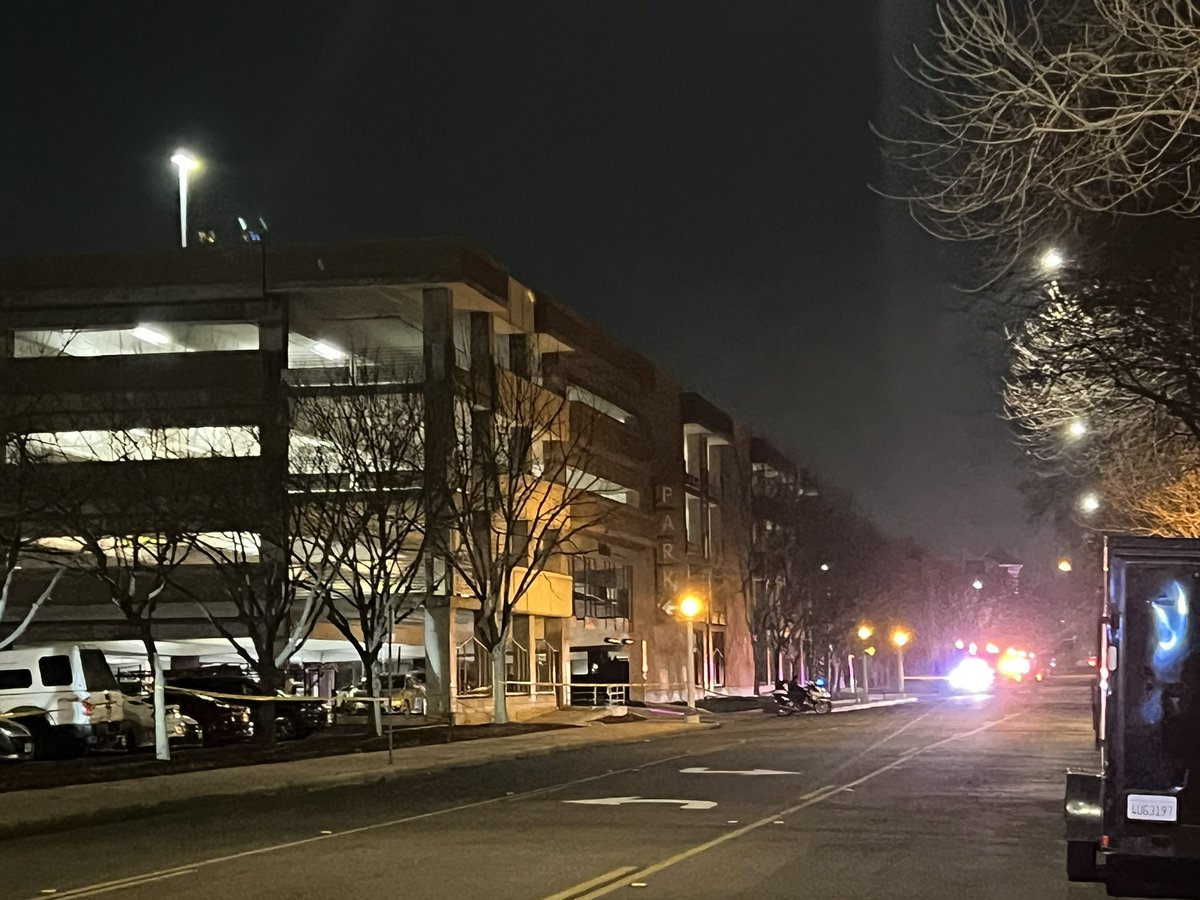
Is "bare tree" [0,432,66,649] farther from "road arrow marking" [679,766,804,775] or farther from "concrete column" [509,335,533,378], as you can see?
"concrete column" [509,335,533,378]

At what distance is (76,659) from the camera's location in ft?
98.5

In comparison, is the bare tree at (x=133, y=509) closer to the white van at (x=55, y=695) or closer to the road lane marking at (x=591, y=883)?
the white van at (x=55, y=695)

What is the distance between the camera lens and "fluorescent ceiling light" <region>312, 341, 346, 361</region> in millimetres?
54594

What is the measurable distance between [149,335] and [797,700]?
85.6ft

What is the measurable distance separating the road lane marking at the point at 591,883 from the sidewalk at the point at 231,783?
26.8 feet

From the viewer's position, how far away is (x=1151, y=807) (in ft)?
33.3

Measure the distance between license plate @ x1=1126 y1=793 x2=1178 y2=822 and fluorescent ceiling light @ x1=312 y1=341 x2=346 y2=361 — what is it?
46359 mm

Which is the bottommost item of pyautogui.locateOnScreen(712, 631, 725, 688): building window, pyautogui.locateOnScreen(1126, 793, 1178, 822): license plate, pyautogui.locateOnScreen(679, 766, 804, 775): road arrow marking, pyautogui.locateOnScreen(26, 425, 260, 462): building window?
pyautogui.locateOnScreen(712, 631, 725, 688): building window

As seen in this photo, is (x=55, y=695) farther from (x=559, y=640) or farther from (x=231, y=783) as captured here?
(x=559, y=640)

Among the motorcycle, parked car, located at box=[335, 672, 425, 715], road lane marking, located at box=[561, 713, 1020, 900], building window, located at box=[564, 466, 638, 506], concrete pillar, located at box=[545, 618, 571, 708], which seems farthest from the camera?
building window, located at box=[564, 466, 638, 506]

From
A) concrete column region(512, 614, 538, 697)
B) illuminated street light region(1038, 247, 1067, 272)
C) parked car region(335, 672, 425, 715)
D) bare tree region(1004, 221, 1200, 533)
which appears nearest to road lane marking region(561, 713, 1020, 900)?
bare tree region(1004, 221, 1200, 533)

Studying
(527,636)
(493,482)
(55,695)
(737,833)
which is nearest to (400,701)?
(527,636)

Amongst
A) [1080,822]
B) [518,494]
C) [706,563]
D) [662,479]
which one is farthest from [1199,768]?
[706,563]

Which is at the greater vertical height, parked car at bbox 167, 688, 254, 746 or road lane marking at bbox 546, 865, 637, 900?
road lane marking at bbox 546, 865, 637, 900
